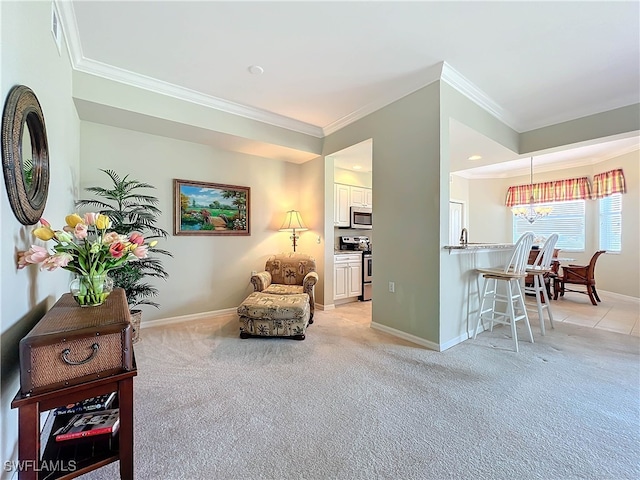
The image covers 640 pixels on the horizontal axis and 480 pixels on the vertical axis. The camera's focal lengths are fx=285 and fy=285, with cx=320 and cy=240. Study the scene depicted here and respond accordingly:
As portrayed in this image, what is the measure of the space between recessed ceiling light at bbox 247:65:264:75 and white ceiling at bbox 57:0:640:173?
0.04 meters

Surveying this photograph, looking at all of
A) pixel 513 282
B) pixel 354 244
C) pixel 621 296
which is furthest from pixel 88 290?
pixel 621 296

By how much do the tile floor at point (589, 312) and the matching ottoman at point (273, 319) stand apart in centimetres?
100

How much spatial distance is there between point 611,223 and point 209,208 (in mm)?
7091

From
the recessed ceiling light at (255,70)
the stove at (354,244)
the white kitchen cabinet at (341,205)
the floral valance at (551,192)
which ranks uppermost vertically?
the recessed ceiling light at (255,70)

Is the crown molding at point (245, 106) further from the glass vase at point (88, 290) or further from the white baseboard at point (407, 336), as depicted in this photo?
the white baseboard at point (407, 336)

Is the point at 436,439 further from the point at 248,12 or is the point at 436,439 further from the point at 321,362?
the point at 248,12

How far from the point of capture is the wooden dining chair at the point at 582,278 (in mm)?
4594

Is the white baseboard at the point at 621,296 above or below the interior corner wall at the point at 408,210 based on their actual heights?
below

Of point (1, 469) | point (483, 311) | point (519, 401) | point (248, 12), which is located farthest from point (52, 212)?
point (483, 311)

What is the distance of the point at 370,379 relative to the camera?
7.26ft

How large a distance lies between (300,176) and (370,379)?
132 inches

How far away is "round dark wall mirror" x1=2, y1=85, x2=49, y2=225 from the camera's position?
3.92 feet

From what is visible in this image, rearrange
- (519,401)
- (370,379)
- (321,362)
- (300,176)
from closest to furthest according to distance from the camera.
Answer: (519,401), (370,379), (321,362), (300,176)

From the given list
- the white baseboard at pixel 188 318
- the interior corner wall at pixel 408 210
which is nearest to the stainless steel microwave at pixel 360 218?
the interior corner wall at pixel 408 210
